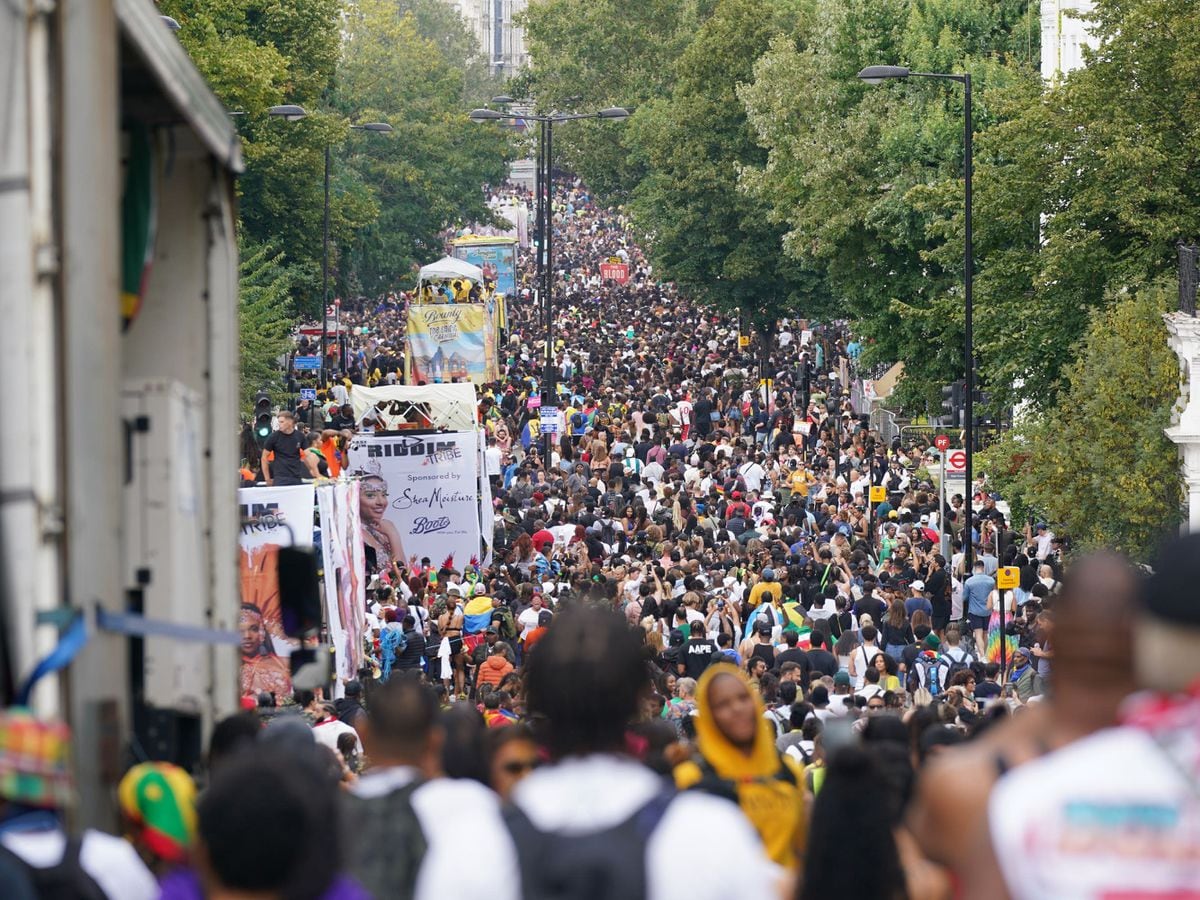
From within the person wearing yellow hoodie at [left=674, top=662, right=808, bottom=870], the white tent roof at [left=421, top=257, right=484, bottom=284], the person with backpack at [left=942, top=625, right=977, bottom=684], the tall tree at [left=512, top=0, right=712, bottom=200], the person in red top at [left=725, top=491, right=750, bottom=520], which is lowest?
the person with backpack at [left=942, top=625, right=977, bottom=684]

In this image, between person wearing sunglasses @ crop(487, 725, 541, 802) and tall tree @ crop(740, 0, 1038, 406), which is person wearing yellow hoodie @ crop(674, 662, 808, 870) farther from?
tall tree @ crop(740, 0, 1038, 406)

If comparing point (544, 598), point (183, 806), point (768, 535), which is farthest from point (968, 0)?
point (183, 806)

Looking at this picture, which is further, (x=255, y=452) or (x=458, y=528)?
(x=255, y=452)

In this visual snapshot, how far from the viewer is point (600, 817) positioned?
400cm

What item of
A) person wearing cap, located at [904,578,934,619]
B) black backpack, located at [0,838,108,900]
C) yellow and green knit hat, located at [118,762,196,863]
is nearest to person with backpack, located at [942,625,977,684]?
person wearing cap, located at [904,578,934,619]

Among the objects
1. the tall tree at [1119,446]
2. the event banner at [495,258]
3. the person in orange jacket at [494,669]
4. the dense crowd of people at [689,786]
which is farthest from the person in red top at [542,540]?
the event banner at [495,258]

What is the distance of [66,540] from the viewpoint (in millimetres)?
5215

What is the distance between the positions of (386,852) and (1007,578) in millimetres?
18042

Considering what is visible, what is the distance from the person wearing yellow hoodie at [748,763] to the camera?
6.49 meters

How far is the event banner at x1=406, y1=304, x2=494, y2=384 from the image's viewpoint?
4897 centimetres

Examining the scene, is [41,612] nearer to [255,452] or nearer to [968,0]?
[255,452]

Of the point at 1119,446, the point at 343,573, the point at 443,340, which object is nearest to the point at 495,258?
the point at 443,340

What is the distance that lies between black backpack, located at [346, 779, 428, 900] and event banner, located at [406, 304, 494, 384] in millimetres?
43318

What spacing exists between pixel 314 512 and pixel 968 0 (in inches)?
1177
